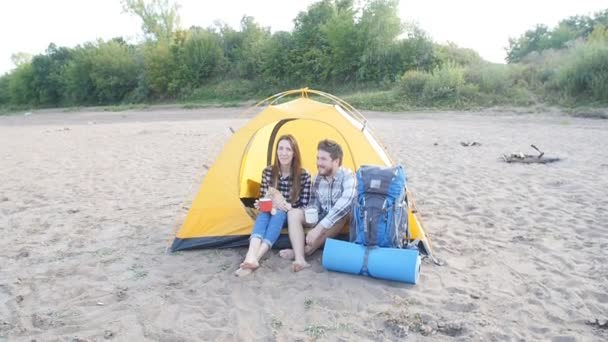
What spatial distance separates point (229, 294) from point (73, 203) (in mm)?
4210

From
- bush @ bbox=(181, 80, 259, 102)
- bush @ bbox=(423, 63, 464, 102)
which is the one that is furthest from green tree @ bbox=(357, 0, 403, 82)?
bush @ bbox=(181, 80, 259, 102)

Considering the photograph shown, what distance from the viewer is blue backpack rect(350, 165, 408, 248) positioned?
433 cm

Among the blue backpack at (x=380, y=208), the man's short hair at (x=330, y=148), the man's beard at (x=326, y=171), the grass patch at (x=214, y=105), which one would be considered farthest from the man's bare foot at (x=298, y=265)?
the grass patch at (x=214, y=105)

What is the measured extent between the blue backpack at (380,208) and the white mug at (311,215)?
0.42 metres

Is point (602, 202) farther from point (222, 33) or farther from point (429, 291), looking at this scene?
point (222, 33)

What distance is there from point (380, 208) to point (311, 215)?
0.73 meters

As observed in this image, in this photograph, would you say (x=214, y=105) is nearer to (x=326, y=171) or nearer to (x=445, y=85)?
(x=445, y=85)

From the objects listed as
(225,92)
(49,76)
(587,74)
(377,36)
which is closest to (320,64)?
(377,36)

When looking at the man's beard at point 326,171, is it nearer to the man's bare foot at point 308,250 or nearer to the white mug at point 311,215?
the white mug at point 311,215

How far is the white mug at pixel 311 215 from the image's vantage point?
4750 millimetres

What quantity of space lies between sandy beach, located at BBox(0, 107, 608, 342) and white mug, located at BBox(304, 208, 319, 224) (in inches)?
18.1

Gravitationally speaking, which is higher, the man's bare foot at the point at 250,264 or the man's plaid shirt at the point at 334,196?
the man's plaid shirt at the point at 334,196

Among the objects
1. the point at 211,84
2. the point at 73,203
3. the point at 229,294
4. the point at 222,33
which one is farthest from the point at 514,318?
the point at 222,33

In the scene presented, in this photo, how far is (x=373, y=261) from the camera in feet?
13.8
